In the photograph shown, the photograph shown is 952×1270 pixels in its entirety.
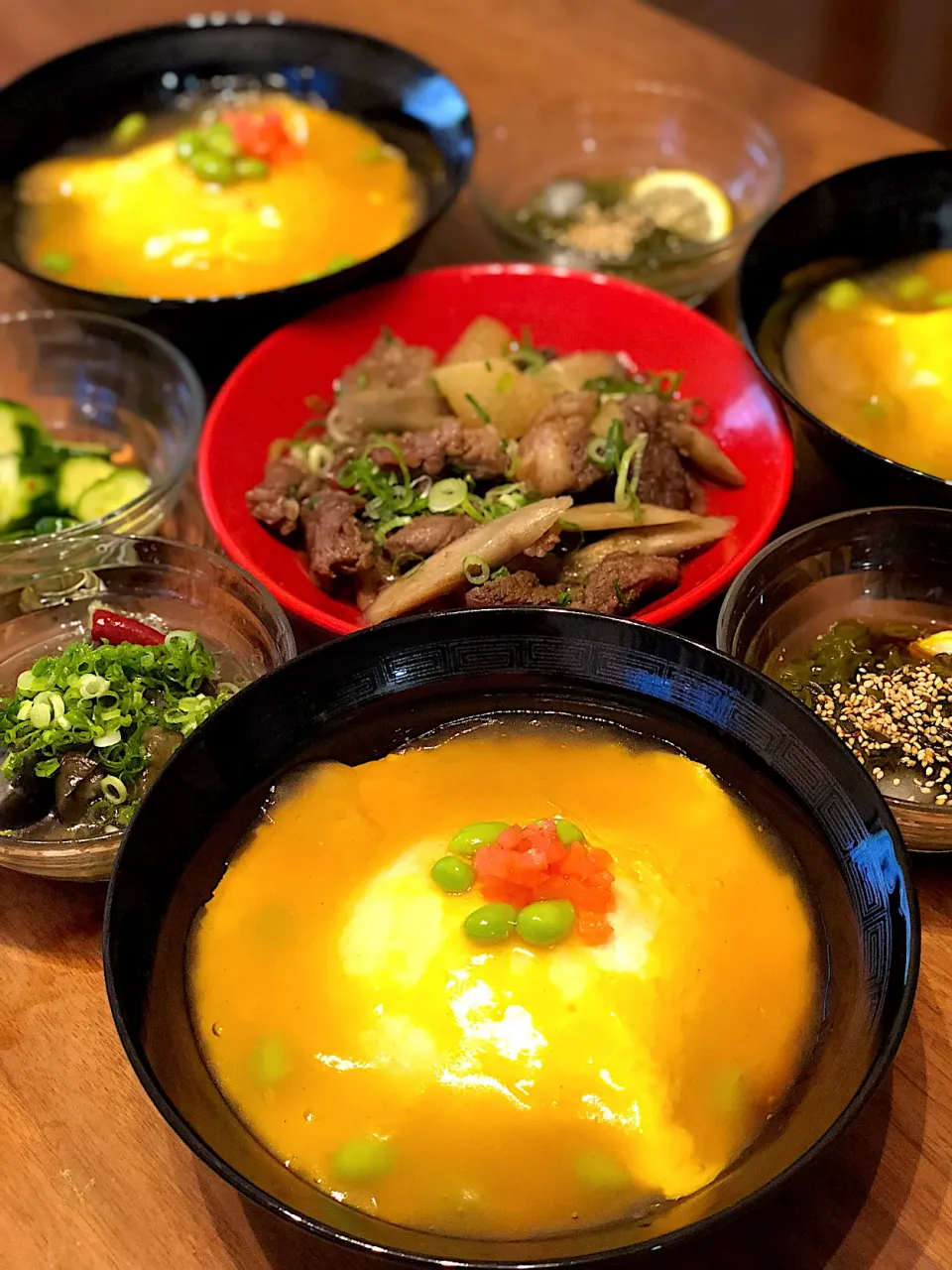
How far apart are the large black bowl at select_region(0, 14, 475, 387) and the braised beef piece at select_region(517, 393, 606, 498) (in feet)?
2.64

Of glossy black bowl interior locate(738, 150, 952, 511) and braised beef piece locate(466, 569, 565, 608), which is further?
glossy black bowl interior locate(738, 150, 952, 511)

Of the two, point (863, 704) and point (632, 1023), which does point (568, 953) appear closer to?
point (632, 1023)

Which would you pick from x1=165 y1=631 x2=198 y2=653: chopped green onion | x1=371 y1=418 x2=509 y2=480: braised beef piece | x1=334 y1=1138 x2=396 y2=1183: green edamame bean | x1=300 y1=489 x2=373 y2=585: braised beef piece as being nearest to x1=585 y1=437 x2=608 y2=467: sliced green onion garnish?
x1=371 y1=418 x2=509 y2=480: braised beef piece

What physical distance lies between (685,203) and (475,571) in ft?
5.90

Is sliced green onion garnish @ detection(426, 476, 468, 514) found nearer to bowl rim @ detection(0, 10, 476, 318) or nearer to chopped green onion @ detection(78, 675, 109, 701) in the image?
bowl rim @ detection(0, 10, 476, 318)

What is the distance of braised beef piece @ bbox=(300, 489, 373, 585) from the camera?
247 cm

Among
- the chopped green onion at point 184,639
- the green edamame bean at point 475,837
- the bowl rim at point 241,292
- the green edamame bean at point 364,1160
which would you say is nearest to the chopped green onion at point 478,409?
the bowl rim at point 241,292

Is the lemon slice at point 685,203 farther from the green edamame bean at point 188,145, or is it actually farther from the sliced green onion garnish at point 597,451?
the green edamame bean at point 188,145

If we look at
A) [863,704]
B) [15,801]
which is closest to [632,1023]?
[863,704]

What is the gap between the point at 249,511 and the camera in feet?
8.69

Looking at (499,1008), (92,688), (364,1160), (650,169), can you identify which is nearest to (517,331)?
(650,169)

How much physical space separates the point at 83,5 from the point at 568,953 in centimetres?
471

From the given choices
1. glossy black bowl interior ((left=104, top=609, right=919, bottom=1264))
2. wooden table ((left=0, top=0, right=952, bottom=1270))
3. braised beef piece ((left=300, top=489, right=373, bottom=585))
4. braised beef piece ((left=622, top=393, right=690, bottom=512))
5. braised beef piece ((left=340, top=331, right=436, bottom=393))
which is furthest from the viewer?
braised beef piece ((left=340, top=331, right=436, bottom=393))

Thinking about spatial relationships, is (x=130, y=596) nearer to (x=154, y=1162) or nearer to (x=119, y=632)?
(x=119, y=632)
